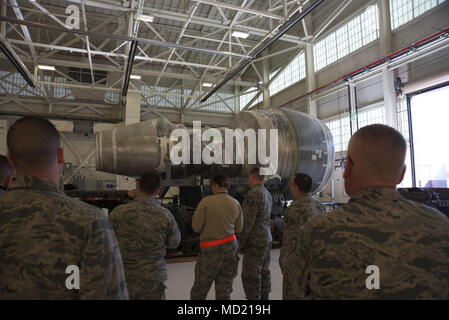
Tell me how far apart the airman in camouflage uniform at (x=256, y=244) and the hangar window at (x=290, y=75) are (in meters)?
14.0

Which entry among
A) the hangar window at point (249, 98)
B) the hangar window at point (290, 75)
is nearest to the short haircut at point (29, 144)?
the hangar window at point (290, 75)

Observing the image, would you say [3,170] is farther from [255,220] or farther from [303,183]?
[303,183]

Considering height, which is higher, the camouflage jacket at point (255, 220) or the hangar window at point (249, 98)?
the hangar window at point (249, 98)

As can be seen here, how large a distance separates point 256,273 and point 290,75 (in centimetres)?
1583

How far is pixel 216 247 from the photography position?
3771mm

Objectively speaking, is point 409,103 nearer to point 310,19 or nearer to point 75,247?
point 310,19

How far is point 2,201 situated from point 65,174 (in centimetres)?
1829

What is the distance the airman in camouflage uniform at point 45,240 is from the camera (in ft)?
4.41

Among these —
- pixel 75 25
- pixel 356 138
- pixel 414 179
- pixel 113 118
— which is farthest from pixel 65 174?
pixel 356 138

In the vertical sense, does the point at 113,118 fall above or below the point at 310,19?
below

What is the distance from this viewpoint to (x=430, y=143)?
34.9 ft

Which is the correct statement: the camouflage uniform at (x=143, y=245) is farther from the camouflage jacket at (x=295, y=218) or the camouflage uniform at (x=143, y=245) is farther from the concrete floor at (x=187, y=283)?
the concrete floor at (x=187, y=283)

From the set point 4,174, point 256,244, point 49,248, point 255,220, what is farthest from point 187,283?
point 49,248
